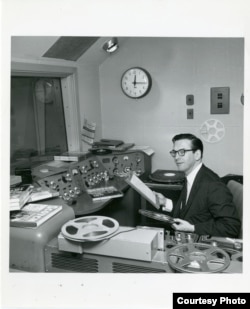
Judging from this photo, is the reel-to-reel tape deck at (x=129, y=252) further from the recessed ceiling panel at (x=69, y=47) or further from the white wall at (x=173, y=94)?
the white wall at (x=173, y=94)

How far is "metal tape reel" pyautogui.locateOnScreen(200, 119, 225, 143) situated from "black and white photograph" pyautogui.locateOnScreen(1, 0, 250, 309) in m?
0.01

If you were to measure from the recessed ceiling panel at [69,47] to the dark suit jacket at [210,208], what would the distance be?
1314 mm

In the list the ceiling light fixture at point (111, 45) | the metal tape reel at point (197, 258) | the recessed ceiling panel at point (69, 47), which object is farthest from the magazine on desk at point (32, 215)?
the ceiling light fixture at point (111, 45)

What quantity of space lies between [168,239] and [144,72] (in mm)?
2197

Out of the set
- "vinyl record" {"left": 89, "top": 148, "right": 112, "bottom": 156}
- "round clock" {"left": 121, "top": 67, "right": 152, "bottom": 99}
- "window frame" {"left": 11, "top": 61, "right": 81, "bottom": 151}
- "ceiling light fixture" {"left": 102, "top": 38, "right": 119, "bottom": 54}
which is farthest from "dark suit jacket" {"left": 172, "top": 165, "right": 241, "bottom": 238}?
"ceiling light fixture" {"left": 102, "top": 38, "right": 119, "bottom": 54}

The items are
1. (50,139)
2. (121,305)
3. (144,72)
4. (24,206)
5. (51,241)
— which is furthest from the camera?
(144,72)

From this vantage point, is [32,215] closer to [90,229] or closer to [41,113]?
[90,229]

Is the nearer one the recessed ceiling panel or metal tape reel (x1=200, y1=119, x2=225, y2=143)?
the recessed ceiling panel

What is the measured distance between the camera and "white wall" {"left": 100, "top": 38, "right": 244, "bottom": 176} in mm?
3148

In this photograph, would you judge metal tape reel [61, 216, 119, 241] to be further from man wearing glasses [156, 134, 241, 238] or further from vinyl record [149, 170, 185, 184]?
vinyl record [149, 170, 185, 184]

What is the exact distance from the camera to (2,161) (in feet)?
4.77

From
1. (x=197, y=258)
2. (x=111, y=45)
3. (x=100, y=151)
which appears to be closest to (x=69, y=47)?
(x=111, y=45)
